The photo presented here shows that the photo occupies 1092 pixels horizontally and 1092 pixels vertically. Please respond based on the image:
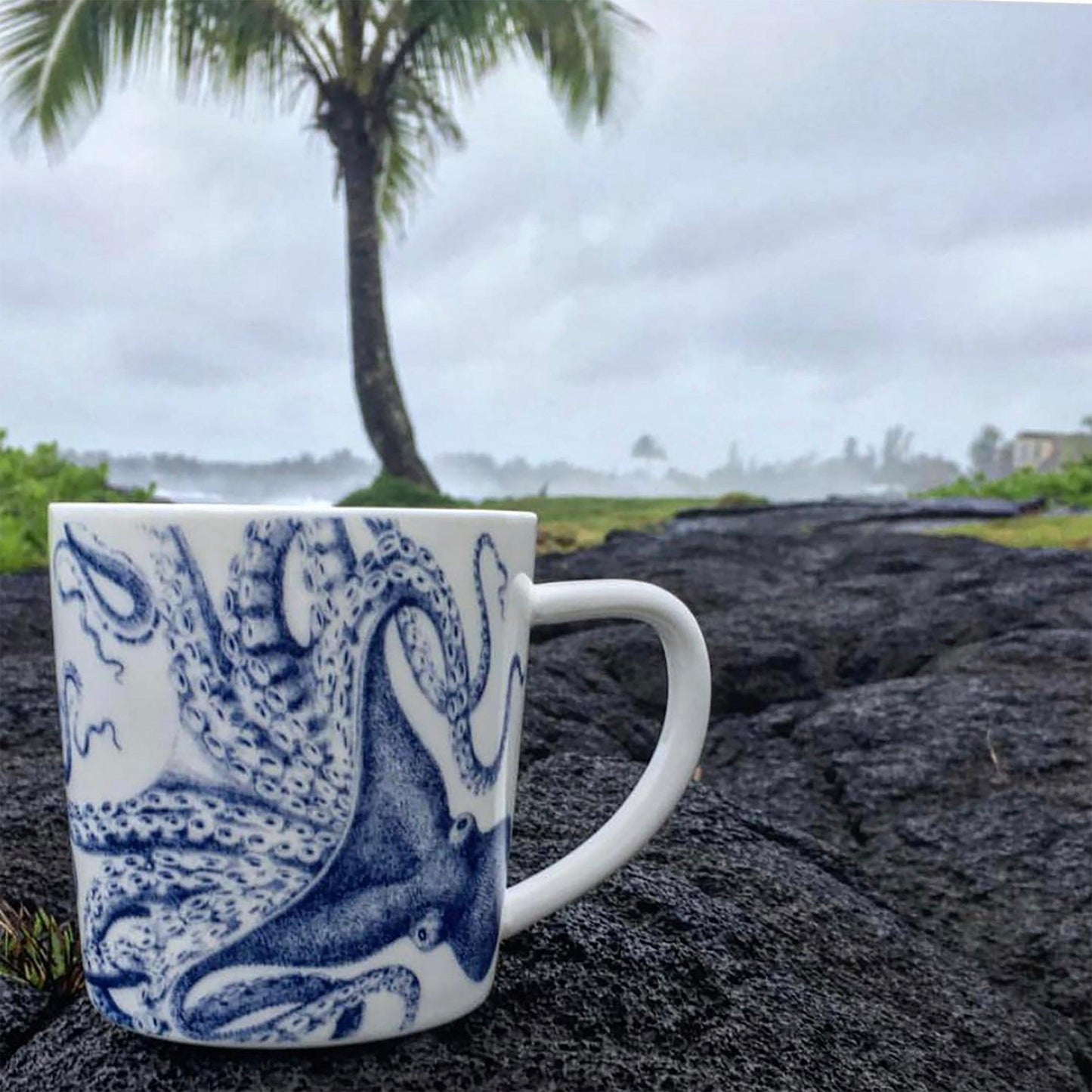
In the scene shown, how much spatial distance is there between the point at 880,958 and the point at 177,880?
74cm

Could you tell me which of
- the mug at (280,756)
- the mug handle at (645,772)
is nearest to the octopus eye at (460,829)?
the mug at (280,756)

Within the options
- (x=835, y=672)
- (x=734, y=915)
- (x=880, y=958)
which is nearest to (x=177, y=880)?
(x=734, y=915)

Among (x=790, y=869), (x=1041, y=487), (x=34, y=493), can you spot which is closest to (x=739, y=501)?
(x=1041, y=487)

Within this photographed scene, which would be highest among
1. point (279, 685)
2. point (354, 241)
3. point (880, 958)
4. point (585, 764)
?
point (354, 241)

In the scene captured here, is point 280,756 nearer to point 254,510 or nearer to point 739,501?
point 254,510

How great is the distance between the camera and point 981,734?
2010 millimetres

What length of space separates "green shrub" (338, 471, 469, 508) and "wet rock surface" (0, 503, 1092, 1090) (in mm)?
4615

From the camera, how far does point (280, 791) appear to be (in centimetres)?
85

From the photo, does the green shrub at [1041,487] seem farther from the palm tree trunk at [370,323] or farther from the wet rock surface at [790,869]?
the wet rock surface at [790,869]

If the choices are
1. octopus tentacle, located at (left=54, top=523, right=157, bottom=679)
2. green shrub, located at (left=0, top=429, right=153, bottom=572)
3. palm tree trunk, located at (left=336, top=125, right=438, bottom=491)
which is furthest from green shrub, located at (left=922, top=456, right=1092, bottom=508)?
octopus tentacle, located at (left=54, top=523, right=157, bottom=679)

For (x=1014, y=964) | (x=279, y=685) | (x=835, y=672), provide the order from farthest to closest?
1. (x=835, y=672)
2. (x=1014, y=964)
3. (x=279, y=685)

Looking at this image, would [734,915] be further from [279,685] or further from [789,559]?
[789,559]

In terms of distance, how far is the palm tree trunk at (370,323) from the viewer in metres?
8.38

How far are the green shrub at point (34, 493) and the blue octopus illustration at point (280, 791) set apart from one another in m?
3.34
